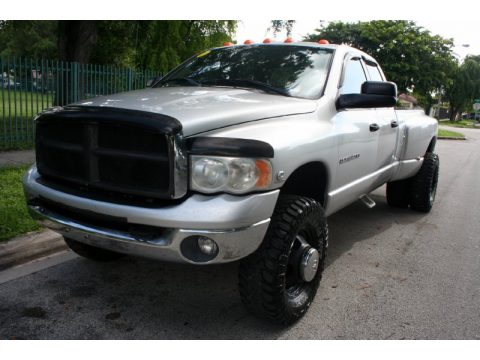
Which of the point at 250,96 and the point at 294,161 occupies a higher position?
the point at 250,96

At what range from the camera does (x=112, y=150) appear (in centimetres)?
257

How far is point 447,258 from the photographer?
4312 mm

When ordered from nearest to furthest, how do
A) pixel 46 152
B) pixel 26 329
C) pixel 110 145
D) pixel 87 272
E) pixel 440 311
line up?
pixel 110 145 < pixel 26 329 < pixel 46 152 < pixel 440 311 < pixel 87 272

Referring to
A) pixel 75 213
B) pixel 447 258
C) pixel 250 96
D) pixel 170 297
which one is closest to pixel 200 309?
pixel 170 297

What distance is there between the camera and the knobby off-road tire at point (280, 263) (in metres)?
2.62

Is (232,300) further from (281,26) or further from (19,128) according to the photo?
(281,26)

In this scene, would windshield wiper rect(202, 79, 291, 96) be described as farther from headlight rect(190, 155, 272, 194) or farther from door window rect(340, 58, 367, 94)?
headlight rect(190, 155, 272, 194)

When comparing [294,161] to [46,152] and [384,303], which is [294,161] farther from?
[46,152]

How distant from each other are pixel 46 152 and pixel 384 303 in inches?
98.8

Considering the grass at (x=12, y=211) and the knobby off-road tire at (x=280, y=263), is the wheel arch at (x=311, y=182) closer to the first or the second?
the knobby off-road tire at (x=280, y=263)

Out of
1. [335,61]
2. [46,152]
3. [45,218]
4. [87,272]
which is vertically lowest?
[87,272]

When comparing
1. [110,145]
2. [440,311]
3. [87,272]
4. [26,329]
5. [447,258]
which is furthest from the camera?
[447,258]

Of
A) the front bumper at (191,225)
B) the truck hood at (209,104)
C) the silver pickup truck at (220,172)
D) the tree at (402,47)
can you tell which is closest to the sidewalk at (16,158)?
the silver pickup truck at (220,172)

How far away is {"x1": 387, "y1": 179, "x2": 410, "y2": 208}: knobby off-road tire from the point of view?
5934 mm
